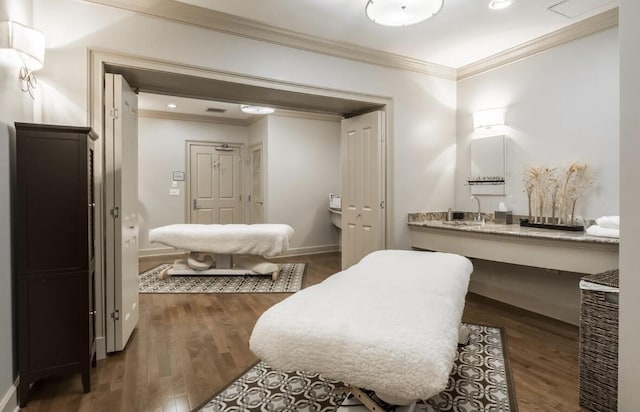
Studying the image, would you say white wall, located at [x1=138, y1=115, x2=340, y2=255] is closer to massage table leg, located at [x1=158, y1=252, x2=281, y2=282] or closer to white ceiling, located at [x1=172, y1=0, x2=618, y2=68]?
massage table leg, located at [x1=158, y1=252, x2=281, y2=282]

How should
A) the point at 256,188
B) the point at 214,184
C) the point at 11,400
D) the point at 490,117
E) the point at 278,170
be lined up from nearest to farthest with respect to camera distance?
the point at 11,400, the point at 490,117, the point at 278,170, the point at 256,188, the point at 214,184

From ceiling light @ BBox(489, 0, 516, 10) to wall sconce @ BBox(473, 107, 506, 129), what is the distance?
3.89ft

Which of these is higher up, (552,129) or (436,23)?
(436,23)

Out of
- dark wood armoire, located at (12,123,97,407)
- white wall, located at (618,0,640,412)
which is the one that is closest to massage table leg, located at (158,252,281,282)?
dark wood armoire, located at (12,123,97,407)

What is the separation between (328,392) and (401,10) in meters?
2.52

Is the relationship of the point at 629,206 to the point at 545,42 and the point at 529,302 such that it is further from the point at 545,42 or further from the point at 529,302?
the point at 545,42

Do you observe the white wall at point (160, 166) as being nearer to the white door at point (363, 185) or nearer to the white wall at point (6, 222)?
the white door at point (363, 185)

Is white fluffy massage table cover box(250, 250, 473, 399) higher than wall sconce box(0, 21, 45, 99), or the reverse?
wall sconce box(0, 21, 45, 99)

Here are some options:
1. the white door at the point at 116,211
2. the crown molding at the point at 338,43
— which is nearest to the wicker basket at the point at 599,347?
the crown molding at the point at 338,43

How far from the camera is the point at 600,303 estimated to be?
1896mm

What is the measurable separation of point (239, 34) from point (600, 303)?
322 centimetres

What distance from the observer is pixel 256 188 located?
6918 millimetres

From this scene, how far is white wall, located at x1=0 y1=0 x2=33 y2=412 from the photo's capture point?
181 centimetres

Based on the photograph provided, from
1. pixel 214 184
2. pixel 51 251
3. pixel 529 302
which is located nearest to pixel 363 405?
pixel 51 251
